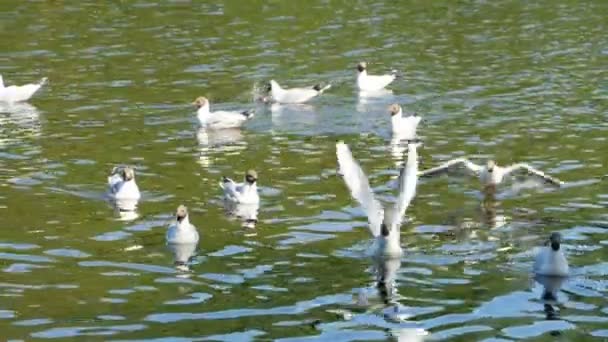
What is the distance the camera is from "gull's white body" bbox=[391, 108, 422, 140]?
3322 cm

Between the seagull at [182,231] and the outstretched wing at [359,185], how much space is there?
265cm

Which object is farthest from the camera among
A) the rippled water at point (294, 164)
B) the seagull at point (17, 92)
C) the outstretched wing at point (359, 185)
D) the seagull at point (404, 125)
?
the seagull at point (17, 92)

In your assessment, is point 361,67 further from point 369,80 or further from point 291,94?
point 291,94

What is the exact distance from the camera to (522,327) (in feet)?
63.5

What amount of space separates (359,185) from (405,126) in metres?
10.1

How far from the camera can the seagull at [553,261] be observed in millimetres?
21594

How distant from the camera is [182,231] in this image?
2383cm

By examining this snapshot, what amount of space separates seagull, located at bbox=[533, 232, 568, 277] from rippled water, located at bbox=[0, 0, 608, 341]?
0.24 m

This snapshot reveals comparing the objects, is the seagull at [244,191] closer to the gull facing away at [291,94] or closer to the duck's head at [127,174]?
the duck's head at [127,174]

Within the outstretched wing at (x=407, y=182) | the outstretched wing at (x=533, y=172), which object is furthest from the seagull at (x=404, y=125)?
the outstretched wing at (x=407, y=182)

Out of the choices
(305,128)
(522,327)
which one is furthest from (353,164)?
(305,128)

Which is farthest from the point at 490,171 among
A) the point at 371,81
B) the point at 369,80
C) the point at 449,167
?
the point at 369,80

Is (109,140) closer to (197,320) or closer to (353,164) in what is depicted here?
(353,164)

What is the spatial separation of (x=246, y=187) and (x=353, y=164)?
4.14m
